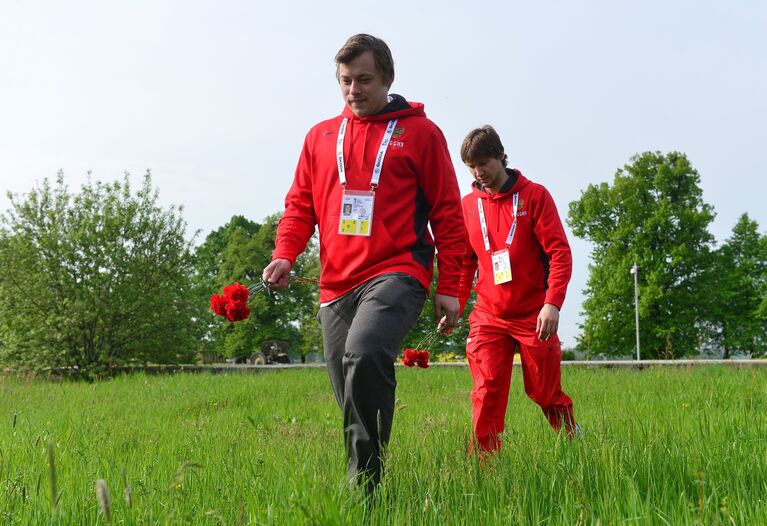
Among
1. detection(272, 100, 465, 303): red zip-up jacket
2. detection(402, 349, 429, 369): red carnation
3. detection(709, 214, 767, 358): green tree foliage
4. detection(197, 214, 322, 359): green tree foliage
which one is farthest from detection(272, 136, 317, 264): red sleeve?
detection(197, 214, 322, 359): green tree foliage

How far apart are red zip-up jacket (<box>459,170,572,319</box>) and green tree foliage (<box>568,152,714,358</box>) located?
97.1ft

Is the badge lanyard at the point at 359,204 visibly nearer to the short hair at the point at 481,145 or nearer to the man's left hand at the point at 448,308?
the man's left hand at the point at 448,308

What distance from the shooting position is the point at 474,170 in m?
4.76

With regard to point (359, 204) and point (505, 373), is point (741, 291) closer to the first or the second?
point (505, 373)

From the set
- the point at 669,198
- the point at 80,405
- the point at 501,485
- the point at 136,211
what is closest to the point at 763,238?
the point at 669,198

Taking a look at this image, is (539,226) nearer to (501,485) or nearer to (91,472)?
(501,485)

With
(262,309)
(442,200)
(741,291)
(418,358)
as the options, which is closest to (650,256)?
(741,291)

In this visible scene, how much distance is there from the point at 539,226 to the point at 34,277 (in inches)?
581

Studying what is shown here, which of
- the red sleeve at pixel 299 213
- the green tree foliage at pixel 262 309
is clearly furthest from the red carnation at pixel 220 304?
the green tree foliage at pixel 262 309

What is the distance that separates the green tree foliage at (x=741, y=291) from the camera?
36781mm

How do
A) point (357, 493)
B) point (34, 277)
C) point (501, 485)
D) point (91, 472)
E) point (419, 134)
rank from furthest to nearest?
point (34, 277), point (91, 472), point (419, 134), point (501, 485), point (357, 493)

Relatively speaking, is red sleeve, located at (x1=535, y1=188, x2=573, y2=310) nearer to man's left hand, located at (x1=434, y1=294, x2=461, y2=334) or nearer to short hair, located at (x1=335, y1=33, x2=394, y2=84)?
man's left hand, located at (x1=434, y1=294, x2=461, y2=334)

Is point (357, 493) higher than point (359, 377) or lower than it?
lower

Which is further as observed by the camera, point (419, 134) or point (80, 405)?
point (80, 405)
